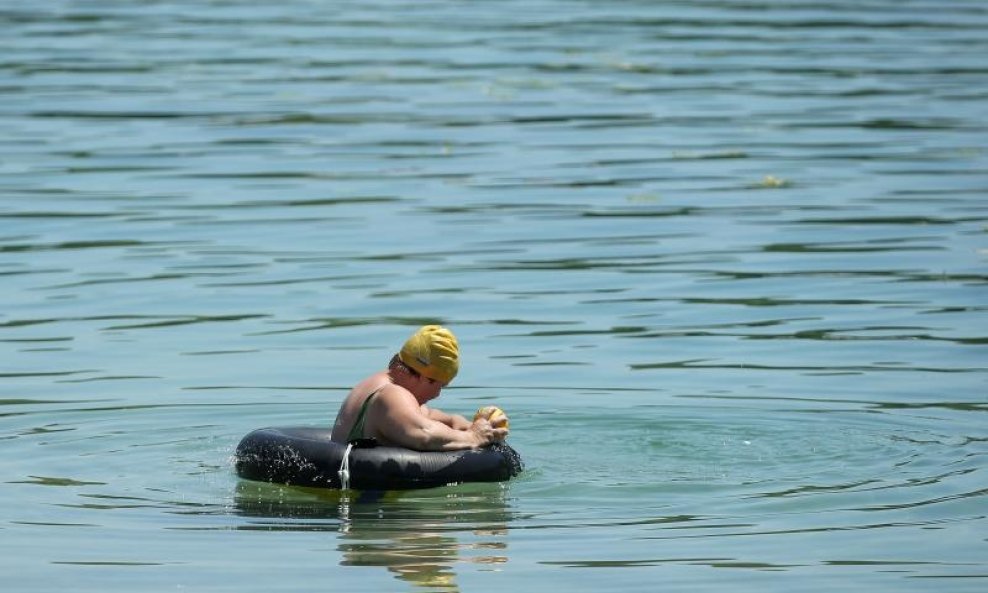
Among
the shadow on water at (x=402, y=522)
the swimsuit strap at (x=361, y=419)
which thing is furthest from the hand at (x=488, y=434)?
the swimsuit strap at (x=361, y=419)

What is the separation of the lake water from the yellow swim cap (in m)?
0.69

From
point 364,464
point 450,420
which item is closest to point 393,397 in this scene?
point 364,464

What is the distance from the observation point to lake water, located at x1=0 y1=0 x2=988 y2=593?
1133cm

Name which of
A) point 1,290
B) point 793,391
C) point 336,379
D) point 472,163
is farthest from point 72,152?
point 793,391

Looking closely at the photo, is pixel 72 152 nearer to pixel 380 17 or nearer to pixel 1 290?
pixel 1 290

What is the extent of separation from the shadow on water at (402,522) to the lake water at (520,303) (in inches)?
1.1

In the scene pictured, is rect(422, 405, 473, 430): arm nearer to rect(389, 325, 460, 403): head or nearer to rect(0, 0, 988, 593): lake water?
rect(389, 325, 460, 403): head

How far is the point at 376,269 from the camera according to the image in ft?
63.1

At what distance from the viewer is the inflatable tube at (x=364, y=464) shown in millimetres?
12219

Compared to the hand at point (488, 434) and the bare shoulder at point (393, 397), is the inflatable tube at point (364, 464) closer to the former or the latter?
the hand at point (488, 434)

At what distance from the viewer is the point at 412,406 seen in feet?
40.8

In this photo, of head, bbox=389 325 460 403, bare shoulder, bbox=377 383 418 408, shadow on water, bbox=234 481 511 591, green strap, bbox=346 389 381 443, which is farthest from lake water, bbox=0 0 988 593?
head, bbox=389 325 460 403

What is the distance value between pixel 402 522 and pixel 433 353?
1049mm

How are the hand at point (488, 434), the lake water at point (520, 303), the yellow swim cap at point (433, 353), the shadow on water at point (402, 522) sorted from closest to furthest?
the shadow on water at point (402, 522), the lake water at point (520, 303), the yellow swim cap at point (433, 353), the hand at point (488, 434)
